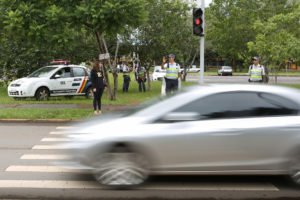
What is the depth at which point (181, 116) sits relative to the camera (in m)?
5.20

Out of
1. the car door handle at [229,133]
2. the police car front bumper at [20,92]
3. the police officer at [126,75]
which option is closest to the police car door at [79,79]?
the police car front bumper at [20,92]

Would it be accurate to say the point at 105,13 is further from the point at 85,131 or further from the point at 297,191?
the point at 297,191

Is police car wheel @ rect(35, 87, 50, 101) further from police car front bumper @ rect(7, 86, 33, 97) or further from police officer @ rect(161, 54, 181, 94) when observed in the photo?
police officer @ rect(161, 54, 181, 94)

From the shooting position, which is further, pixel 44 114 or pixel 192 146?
pixel 44 114

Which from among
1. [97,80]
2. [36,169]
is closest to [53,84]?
[97,80]

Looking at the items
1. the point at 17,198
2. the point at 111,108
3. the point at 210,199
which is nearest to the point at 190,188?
the point at 210,199

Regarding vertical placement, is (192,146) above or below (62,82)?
below

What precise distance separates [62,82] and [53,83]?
1.29 ft

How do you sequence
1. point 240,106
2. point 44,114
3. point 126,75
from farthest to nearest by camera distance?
1. point 126,75
2. point 44,114
3. point 240,106

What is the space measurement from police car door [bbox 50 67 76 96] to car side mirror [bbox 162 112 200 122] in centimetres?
1314

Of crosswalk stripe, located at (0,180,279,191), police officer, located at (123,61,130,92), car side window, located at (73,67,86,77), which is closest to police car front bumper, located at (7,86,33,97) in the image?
car side window, located at (73,67,86,77)

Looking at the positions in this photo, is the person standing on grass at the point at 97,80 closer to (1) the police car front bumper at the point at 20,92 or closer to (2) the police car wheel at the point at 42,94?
(2) the police car wheel at the point at 42,94

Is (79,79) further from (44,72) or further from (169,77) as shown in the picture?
(169,77)

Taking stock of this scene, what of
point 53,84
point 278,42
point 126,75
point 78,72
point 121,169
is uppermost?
point 278,42
